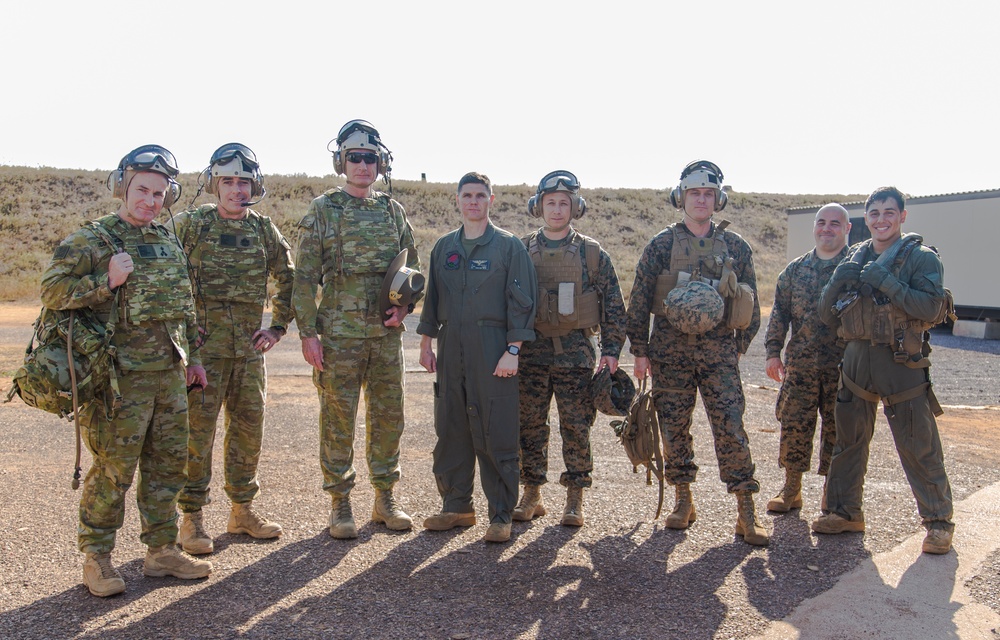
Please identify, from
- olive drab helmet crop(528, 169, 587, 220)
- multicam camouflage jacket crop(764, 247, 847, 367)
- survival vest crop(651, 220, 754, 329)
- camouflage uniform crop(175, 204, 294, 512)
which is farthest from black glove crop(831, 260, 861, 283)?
camouflage uniform crop(175, 204, 294, 512)

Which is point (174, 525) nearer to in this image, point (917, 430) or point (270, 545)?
point (270, 545)

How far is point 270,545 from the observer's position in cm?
483

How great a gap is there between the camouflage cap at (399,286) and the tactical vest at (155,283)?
1.19 m

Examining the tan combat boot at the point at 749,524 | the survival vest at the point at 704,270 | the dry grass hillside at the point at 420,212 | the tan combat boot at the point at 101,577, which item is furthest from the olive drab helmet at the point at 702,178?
the dry grass hillside at the point at 420,212

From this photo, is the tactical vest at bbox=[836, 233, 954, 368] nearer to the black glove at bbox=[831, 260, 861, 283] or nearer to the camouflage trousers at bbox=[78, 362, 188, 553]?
the black glove at bbox=[831, 260, 861, 283]

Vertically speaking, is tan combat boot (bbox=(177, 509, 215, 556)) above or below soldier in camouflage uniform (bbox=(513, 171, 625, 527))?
below

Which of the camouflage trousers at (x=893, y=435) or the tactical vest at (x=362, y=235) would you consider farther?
the tactical vest at (x=362, y=235)

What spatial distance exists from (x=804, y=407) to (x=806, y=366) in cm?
29

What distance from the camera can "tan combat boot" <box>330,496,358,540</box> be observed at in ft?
16.1

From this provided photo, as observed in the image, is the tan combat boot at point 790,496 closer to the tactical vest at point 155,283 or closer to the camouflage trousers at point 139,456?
the camouflage trousers at point 139,456

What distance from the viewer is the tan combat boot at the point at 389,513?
5.11 metres

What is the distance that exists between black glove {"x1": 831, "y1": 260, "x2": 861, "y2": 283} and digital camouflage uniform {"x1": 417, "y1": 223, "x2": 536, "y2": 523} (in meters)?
1.89

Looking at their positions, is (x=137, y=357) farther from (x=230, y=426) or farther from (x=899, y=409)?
(x=899, y=409)

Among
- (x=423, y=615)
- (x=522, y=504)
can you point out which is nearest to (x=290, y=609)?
(x=423, y=615)
